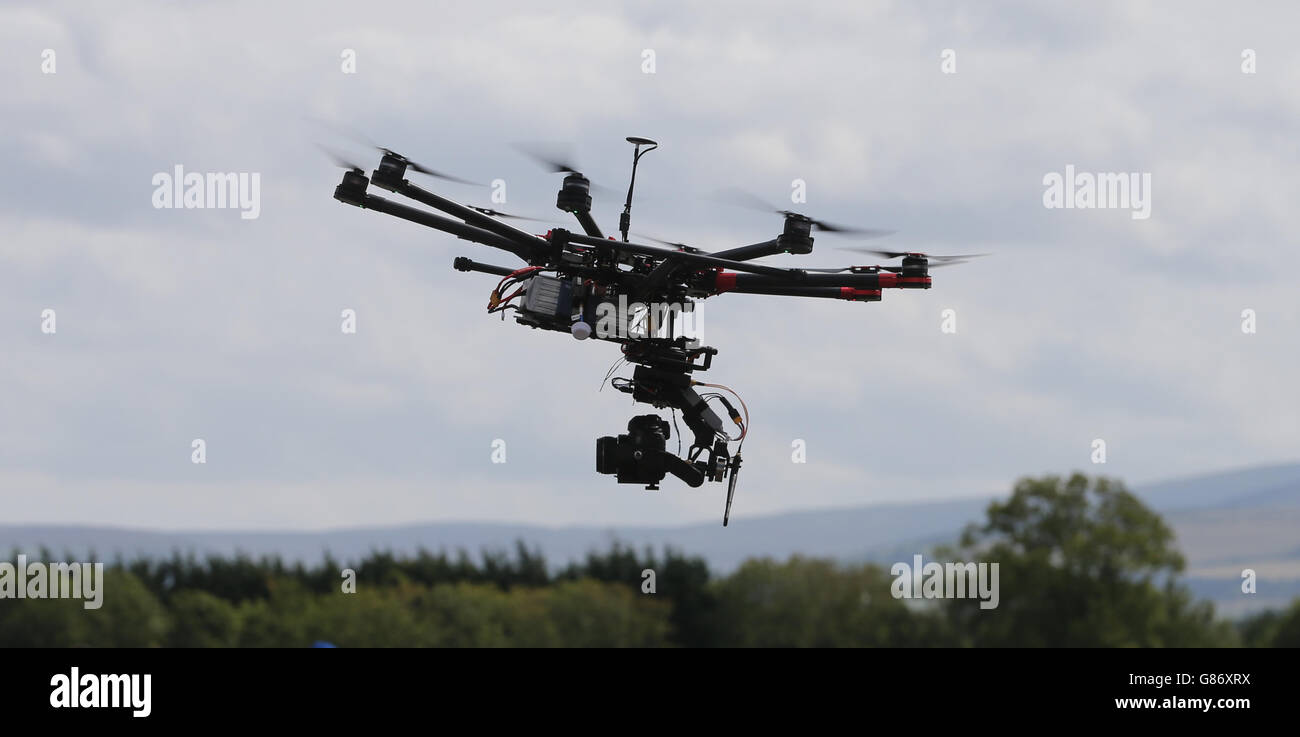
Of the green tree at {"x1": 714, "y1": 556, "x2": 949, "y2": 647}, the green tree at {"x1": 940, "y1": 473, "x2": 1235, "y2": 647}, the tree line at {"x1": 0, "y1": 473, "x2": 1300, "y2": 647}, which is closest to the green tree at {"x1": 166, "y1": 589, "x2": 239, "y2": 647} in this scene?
the tree line at {"x1": 0, "y1": 473, "x2": 1300, "y2": 647}

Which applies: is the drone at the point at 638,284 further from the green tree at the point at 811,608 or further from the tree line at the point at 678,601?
the green tree at the point at 811,608

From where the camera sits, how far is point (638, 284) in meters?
23.2

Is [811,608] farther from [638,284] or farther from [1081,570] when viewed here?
[638,284]

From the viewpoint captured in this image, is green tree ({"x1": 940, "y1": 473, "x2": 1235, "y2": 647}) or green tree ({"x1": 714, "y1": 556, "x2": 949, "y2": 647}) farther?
green tree ({"x1": 714, "y1": 556, "x2": 949, "y2": 647})

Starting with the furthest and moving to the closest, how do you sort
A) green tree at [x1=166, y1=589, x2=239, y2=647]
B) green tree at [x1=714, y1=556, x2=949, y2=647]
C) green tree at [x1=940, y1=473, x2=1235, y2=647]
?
green tree at [x1=714, y1=556, x2=949, y2=647], green tree at [x1=166, y1=589, x2=239, y2=647], green tree at [x1=940, y1=473, x2=1235, y2=647]

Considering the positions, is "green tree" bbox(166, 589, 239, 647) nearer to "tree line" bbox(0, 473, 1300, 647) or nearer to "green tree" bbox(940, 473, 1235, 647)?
"tree line" bbox(0, 473, 1300, 647)

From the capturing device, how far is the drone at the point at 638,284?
22094mm

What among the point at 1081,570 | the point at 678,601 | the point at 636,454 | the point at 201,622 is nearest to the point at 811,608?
the point at 678,601

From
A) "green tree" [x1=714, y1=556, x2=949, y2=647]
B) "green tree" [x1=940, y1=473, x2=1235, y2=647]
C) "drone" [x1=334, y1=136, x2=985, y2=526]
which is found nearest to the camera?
"drone" [x1=334, y1=136, x2=985, y2=526]

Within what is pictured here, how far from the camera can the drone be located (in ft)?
72.5

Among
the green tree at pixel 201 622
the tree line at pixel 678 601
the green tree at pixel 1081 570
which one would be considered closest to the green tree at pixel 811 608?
the tree line at pixel 678 601
